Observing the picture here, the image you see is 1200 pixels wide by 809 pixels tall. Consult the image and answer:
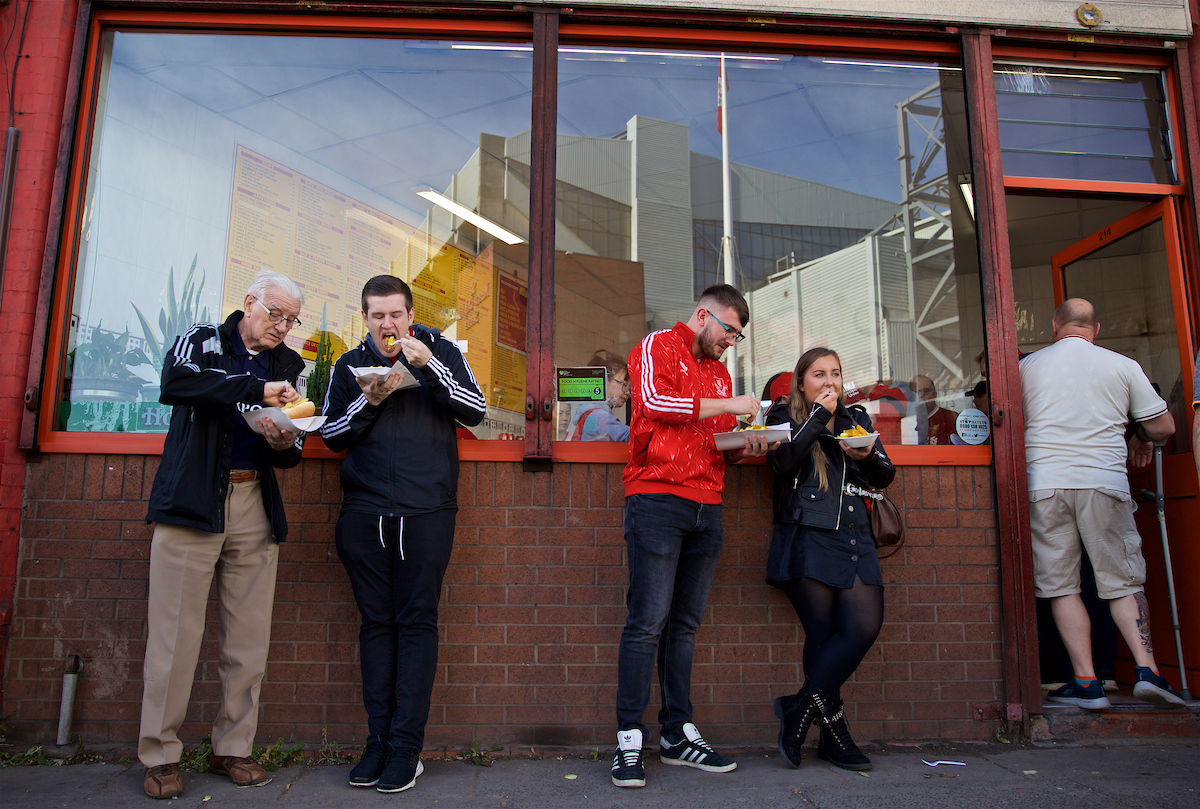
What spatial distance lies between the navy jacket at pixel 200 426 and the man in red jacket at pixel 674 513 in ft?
4.94

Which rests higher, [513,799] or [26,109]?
[26,109]

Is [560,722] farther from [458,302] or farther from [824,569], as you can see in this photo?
[458,302]

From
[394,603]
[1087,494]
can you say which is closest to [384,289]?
[394,603]

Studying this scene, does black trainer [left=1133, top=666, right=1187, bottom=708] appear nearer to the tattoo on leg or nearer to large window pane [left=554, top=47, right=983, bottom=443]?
the tattoo on leg

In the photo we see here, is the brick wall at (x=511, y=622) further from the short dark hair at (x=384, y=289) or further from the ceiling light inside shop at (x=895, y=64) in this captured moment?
the ceiling light inside shop at (x=895, y=64)

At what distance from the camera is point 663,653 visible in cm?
332

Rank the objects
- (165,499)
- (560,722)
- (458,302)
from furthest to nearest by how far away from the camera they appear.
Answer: (458,302)
(560,722)
(165,499)

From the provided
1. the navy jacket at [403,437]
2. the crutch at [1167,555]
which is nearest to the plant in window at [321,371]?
the navy jacket at [403,437]

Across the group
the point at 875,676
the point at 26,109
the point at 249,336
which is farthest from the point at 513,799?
the point at 26,109

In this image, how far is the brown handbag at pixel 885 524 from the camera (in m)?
3.43

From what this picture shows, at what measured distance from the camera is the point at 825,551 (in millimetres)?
3248

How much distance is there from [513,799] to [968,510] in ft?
8.20

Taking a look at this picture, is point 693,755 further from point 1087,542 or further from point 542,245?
point 542,245

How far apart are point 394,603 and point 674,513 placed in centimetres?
115
